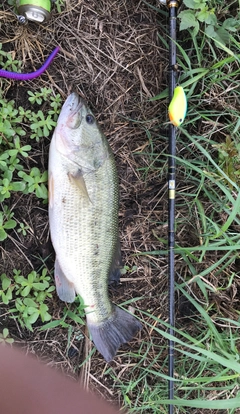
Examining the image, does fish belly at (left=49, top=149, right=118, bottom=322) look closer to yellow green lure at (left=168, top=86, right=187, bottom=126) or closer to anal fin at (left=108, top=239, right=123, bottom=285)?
anal fin at (left=108, top=239, right=123, bottom=285)

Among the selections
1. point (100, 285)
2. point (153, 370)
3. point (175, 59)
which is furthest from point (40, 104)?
→ point (153, 370)

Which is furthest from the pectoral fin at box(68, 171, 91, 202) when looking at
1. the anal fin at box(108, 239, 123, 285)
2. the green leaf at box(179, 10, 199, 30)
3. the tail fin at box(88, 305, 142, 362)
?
the green leaf at box(179, 10, 199, 30)

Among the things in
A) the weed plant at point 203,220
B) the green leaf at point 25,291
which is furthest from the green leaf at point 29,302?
the weed plant at point 203,220

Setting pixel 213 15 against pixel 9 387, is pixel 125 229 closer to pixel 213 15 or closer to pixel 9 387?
pixel 9 387

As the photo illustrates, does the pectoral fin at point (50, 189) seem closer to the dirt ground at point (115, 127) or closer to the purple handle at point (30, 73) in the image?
the dirt ground at point (115, 127)

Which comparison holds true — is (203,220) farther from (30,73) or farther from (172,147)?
(30,73)

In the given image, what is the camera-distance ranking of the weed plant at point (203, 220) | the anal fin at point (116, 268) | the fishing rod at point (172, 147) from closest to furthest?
the fishing rod at point (172, 147)
the anal fin at point (116, 268)
the weed plant at point (203, 220)

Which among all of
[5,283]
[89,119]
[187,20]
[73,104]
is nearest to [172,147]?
[89,119]
